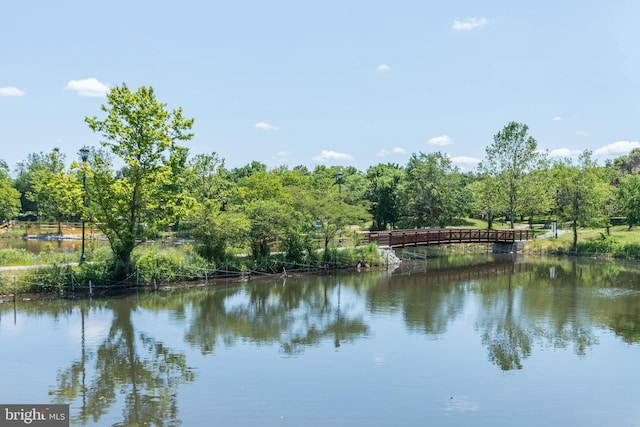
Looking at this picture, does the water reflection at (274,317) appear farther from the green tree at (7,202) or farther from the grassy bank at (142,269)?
the green tree at (7,202)

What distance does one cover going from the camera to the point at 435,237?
4944 centimetres

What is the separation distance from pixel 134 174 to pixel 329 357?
17.7 meters

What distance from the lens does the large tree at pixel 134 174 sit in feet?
97.7

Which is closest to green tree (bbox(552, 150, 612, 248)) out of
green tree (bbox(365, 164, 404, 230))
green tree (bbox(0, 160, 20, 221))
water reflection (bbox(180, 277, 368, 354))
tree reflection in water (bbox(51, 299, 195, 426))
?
green tree (bbox(365, 164, 404, 230))

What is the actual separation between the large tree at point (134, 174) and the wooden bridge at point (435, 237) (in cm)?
1899

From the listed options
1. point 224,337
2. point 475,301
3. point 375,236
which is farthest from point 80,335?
point 375,236

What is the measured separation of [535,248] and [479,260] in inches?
347

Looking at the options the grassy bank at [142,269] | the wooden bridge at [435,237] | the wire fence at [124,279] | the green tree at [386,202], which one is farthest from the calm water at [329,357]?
the green tree at [386,202]

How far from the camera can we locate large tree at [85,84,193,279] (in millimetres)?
29781

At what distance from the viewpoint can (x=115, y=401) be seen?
48.0 ft

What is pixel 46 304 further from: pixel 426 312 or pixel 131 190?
pixel 426 312

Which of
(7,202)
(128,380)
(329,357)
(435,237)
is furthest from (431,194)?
(7,202)

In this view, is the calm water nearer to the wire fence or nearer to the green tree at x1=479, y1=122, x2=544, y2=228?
the wire fence

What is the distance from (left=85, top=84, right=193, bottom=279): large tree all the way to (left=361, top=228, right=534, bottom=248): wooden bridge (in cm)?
1899
